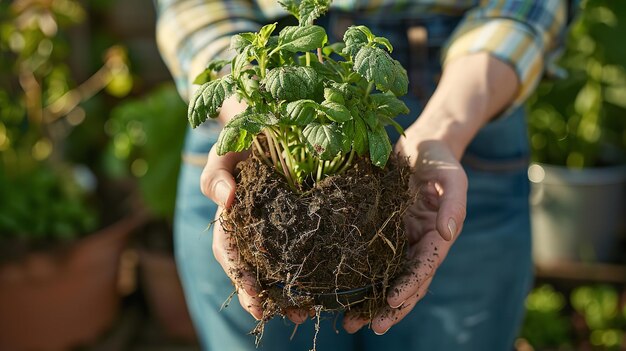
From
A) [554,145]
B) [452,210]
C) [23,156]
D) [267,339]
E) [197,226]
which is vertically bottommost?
[554,145]

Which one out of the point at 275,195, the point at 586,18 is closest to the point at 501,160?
the point at 275,195

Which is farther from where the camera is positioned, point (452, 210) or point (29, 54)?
point (29, 54)

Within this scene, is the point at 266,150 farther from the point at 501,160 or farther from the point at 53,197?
the point at 53,197

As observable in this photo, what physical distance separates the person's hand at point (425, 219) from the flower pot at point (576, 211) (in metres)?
1.19

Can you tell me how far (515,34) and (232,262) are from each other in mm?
592

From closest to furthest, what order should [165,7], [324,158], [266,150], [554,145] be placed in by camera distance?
[324,158] < [266,150] < [165,7] < [554,145]

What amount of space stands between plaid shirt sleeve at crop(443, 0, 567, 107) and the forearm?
0.01m

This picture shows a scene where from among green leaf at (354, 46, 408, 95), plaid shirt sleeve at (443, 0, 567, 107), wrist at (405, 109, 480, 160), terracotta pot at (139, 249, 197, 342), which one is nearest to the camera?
green leaf at (354, 46, 408, 95)

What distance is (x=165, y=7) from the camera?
135 cm

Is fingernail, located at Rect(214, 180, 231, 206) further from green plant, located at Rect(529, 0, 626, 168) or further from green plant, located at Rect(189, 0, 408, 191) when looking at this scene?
green plant, located at Rect(529, 0, 626, 168)

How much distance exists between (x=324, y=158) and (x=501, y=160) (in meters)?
0.48

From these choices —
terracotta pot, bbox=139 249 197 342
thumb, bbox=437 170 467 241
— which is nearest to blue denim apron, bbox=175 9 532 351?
thumb, bbox=437 170 467 241

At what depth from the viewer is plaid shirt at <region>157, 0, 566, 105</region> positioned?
47.3 inches

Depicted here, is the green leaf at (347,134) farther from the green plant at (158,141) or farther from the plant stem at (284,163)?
the green plant at (158,141)
